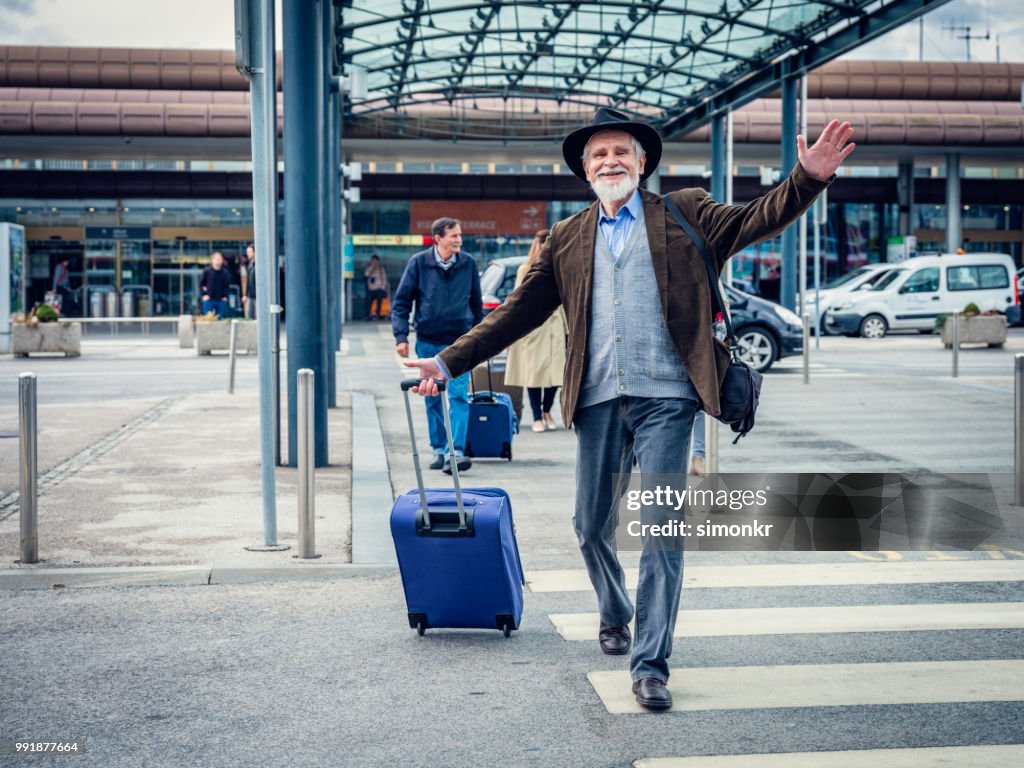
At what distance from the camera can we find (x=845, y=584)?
6.20 meters

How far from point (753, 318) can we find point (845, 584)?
535 inches

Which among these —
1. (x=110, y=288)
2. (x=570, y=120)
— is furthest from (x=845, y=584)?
(x=110, y=288)

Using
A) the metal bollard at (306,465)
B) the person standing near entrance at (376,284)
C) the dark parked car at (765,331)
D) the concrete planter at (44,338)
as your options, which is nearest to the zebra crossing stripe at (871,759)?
the metal bollard at (306,465)

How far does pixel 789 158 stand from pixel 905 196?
712 inches

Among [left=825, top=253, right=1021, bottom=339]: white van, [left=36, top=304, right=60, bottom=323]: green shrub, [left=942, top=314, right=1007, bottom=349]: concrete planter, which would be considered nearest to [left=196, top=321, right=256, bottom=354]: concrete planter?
[left=36, top=304, right=60, bottom=323]: green shrub

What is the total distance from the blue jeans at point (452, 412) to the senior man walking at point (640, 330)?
502cm

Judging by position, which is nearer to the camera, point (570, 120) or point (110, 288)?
point (570, 120)

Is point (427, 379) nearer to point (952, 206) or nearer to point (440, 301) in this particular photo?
point (440, 301)

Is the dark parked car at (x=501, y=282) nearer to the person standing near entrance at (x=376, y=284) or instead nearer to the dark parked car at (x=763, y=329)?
the dark parked car at (x=763, y=329)

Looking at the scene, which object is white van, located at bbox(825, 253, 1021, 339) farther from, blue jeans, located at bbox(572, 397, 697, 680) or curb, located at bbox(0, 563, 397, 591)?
blue jeans, located at bbox(572, 397, 697, 680)

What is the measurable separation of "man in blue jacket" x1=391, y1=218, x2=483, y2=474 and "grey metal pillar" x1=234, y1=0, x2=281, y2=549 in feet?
8.57

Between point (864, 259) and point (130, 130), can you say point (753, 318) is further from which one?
point (864, 259)

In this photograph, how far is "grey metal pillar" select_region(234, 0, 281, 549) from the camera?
275 inches

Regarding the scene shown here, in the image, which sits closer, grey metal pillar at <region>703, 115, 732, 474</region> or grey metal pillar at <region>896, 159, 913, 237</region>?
grey metal pillar at <region>703, 115, 732, 474</region>
